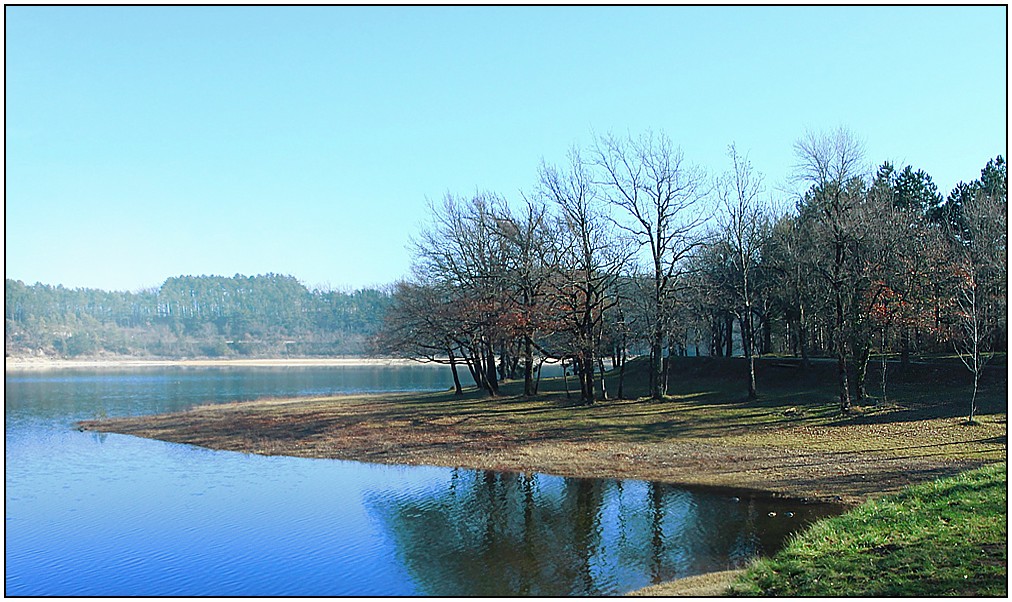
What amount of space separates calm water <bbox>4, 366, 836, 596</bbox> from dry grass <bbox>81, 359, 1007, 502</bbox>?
2120mm

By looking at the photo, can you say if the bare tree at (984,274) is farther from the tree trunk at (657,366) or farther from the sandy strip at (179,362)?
the sandy strip at (179,362)

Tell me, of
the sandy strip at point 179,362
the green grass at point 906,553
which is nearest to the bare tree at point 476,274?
the green grass at point 906,553

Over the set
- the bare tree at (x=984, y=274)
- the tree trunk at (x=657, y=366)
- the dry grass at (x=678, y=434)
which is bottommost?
the dry grass at (x=678, y=434)

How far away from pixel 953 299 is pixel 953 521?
22.3 metres

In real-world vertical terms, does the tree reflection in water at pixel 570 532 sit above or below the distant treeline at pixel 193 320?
below

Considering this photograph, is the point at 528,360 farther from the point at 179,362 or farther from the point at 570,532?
the point at 179,362

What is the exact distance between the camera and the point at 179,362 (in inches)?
5960

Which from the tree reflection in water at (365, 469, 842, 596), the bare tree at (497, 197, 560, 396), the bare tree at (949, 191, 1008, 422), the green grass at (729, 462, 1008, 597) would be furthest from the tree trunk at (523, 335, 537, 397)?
the green grass at (729, 462, 1008, 597)

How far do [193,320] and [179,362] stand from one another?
2800 cm

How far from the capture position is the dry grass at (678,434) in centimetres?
2209

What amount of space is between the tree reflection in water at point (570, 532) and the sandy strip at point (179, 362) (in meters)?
105

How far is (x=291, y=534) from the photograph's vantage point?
1781 cm

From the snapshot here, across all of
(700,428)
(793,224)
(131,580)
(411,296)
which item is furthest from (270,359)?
(131,580)

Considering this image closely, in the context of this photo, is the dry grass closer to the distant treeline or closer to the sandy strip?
the sandy strip
